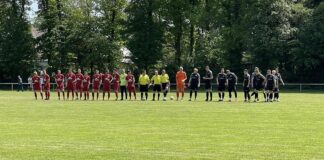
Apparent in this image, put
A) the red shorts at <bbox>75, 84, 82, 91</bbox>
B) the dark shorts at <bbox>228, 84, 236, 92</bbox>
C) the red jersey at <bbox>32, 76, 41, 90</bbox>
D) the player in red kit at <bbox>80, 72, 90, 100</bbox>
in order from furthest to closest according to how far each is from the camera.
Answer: the red jersey at <bbox>32, 76, 41, 90</bbox> → the red shorts at <bbox>75, 84, 82, 91</bbox> → the player in red kit at <bbox>80, 72, 90, 100</bbox> → the dark shorts at <bbox>228, 84, 236, 92</bbox>

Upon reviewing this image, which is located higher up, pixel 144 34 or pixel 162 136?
pixel 144 34

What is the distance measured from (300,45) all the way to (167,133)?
44.8m

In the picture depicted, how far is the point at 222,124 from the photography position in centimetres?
1884

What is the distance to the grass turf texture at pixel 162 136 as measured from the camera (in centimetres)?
1264

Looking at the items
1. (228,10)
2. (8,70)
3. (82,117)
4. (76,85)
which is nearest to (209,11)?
(228,10)

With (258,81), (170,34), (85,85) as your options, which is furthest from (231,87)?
(170,34)

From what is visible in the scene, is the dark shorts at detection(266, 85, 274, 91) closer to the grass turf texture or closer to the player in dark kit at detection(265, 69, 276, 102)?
the player in dark kit at detection(265, 69, 276, 102)

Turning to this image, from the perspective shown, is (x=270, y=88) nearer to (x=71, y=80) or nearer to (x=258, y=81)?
(x=258, y=81)

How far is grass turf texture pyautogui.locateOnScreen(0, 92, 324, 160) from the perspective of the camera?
41.5ft

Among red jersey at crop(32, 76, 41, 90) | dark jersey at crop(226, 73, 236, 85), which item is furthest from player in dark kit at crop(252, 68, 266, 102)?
red jersey at crop(32, 76, 41, 90)

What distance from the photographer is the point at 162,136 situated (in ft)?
51.4

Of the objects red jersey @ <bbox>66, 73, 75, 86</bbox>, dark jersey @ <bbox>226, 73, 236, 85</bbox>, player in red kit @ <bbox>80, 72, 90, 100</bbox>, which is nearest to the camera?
dark jersey @ <bbox>226, 73, 236, 85</bbox>

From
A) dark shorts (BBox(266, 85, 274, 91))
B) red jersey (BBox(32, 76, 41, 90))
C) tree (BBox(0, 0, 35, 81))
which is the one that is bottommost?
dark shorts (BBox(266, 85, 274, 91))

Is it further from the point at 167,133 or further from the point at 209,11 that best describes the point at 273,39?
the point at 167,133
